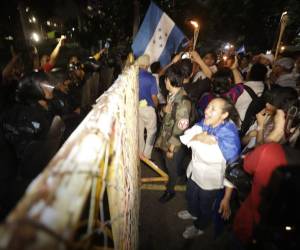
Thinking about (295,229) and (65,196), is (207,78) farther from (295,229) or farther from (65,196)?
(65,196)

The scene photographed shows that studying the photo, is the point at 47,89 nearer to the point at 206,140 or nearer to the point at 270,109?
the point at 206,140

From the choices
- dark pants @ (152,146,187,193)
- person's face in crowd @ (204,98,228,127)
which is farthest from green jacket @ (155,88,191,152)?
person's face in crowd @ (204,98,228,127)

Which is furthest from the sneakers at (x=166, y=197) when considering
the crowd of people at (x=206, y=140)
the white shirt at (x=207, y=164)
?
A: the white shirt at (x=207, y=164)

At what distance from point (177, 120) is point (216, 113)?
0.78 m

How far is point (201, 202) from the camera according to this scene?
311 cm

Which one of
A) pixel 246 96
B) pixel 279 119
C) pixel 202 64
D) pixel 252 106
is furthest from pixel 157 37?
pixel 279 119

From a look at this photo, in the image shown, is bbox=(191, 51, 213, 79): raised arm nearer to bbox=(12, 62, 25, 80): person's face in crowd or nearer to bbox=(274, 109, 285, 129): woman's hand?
bbox=(274, 109, 285, 129): woman's hand

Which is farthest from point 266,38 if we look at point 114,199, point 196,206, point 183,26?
point 114,199

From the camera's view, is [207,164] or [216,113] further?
[207,164]

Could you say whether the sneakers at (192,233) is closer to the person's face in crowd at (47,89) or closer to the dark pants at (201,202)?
the dark pants at (201,202)

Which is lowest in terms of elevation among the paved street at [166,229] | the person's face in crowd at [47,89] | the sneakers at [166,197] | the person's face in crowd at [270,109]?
the paved street at [166,229]

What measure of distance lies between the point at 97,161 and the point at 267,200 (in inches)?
63.3

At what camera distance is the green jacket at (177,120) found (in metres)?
3.26

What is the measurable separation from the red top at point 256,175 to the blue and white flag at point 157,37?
3.69 m
